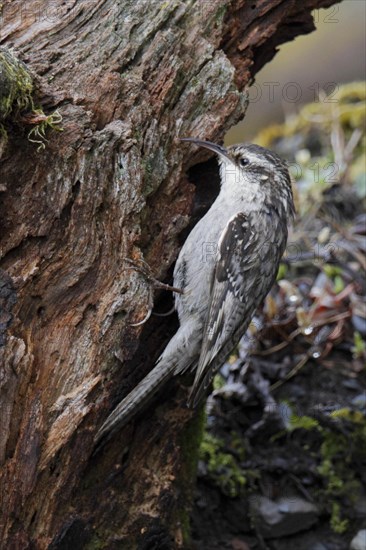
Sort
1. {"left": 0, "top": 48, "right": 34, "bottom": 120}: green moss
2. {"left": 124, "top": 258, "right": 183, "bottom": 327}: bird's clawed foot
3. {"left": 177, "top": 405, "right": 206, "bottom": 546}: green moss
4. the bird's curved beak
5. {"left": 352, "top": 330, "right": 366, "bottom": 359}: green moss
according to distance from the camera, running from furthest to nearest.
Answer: {"left": 352, "top": 330, "right": 366, "bottom": 359}: green moss, {"left": 177, "top": 405, "right": 206, "bottom": 546}: green moss, the bird's curved beak, {"left": 124, "top": 258, "right": 183, "bottom": 327}: bird's clawed foot, {"left": 0, "top": 48, "right": 34, "bottom": 120}: green moss

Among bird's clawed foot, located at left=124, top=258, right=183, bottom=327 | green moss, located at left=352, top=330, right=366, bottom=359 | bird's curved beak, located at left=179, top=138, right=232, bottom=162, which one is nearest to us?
bird's clawed foot, located at left=124, top=258, right=183, bottom=327

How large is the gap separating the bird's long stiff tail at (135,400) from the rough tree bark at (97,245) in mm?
65

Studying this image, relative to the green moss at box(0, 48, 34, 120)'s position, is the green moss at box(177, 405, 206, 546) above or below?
below

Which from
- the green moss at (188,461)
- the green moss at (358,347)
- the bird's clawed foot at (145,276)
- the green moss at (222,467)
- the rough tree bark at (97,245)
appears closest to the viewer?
the rough tree bark at (97,245)

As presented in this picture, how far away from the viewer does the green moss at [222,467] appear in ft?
15.7

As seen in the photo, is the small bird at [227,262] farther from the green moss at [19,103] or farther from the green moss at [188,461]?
the green moss at [19,103]

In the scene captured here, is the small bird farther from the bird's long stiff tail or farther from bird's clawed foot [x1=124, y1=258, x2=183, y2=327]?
bird's clawed foot [x1=124, y1=258, x2=183, y2=327]

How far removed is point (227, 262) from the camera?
410 centimetres

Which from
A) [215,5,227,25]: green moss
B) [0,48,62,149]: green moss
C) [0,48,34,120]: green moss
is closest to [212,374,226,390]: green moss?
[215,5,227,25]: green moss

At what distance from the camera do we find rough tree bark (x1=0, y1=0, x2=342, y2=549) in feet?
10.5

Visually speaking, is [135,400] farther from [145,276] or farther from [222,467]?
[222,467]

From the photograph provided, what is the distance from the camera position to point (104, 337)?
3.38 m

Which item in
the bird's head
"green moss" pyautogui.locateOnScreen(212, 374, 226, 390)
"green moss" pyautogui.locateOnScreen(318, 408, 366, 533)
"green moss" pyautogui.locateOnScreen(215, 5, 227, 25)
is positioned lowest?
"green moss" pyautogui.locateOnScreen(318, 408, 366, 533)

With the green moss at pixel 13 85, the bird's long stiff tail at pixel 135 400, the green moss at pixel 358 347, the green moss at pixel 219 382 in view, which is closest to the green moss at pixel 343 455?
the green moss at pixel 358 347
